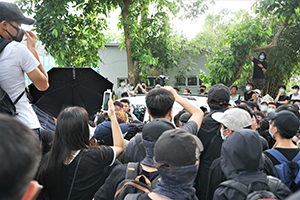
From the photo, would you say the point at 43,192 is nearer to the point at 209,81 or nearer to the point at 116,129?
the point at 116,129

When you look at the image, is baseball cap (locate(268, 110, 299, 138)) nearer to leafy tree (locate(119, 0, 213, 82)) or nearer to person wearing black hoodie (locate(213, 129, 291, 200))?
person wearing black hoodie (locate(213, 129, 291, 200))

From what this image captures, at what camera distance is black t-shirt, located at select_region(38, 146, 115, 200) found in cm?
217

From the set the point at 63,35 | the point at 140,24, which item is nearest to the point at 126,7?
the point at 140,24

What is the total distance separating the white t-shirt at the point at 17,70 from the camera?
6.92ft

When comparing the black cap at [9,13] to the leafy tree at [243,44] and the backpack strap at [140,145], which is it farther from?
the leafy tree at [243,44]

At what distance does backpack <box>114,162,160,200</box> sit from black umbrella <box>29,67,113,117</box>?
3.35m

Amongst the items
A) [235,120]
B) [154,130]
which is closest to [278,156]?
[235,120]

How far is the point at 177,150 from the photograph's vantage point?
1491mm

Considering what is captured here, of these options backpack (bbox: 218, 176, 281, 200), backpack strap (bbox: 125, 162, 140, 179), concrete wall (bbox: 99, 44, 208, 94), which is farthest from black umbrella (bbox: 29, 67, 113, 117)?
concrete wall (bbox: 99, 44, 208, 94)

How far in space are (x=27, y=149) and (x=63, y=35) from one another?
959 centimetres

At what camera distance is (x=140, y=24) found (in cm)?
1212

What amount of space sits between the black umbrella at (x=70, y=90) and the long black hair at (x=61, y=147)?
106 inches

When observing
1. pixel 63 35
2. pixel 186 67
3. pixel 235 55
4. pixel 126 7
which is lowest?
pixel 186 67

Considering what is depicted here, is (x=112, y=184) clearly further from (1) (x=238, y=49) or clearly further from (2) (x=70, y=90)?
(1) (x=238, y=49)
